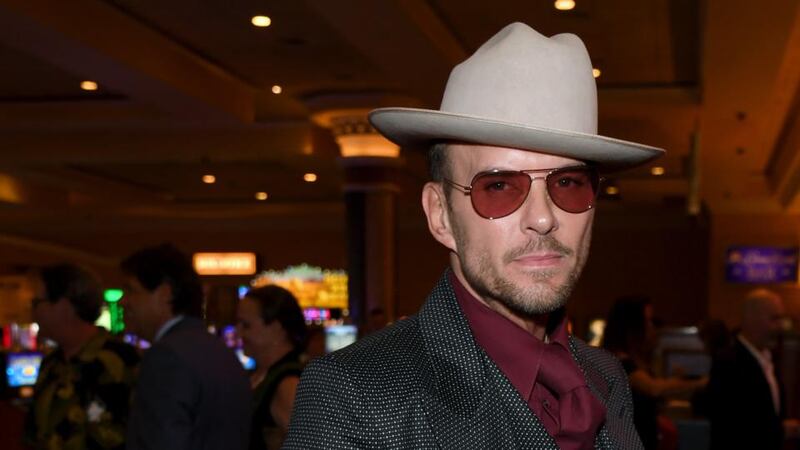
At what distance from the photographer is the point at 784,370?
8180mm

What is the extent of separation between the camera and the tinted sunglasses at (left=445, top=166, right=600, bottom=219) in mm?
1370

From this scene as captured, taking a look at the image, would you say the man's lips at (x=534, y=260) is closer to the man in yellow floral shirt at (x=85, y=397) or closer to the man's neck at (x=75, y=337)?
the man in yellow floral shirt at (x=85, y=397)

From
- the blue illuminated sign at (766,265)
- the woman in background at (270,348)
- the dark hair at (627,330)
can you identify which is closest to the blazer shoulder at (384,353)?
the woman in background at (270,348)

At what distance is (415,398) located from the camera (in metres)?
1.30

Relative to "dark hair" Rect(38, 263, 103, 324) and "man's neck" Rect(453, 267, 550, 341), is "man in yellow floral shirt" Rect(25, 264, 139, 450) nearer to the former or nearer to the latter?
"dark hair" Rect(38, 263, 103, 324)

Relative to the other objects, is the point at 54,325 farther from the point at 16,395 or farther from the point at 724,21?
the point at 16,395

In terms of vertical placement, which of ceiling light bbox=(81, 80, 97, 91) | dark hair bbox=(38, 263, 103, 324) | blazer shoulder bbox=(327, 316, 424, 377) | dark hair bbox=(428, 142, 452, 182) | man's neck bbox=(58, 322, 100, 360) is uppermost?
ceiling light bbox=(81, 80, 97, 91)

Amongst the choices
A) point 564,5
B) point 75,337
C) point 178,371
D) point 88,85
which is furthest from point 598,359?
point 88,85

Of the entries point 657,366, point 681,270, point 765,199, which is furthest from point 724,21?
point 681,270

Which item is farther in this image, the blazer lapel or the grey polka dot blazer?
the blazer lapel

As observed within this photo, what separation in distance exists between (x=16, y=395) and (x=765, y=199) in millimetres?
11478

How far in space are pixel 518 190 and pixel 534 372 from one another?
0.72 ft

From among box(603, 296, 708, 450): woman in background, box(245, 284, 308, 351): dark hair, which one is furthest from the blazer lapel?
box(603, 296, 708, 450): woman in background

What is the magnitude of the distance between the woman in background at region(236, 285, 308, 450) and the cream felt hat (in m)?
2.24
